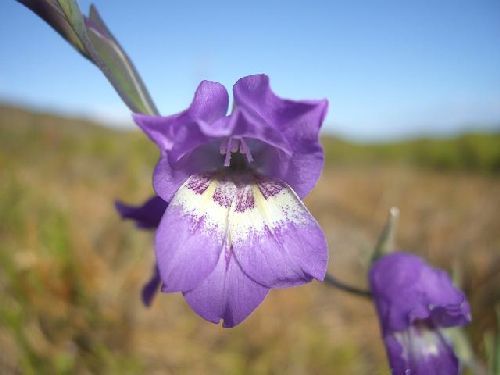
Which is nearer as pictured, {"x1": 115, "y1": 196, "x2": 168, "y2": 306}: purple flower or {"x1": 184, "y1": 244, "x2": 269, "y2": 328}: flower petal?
{"x1": 184, "y1": 244, "x2": 269, "y2": 328}: flower petal

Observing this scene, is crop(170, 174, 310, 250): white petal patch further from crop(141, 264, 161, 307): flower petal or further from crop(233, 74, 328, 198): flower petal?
crop(141, 264, 161, 307): flower petal

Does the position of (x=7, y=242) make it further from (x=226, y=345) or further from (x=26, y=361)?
(x=226, y=345)

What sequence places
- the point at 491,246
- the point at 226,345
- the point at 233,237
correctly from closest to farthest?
the point at 233,237
the point at 226,345
the point at 491,246

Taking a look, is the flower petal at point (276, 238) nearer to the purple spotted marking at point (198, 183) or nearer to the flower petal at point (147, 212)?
the purple spotted marking at point (198, 183)

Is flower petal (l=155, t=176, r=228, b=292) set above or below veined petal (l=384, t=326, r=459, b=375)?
above

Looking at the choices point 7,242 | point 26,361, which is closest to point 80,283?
point 26,361

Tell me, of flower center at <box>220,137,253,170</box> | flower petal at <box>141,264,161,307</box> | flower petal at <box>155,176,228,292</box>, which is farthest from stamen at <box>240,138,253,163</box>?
flower petal at <box>141,264,161,307</box>
